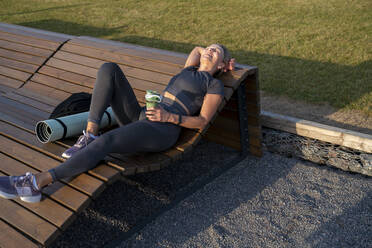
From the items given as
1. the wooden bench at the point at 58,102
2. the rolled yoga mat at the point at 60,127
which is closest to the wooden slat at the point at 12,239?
the wooden bench at the point at 58,102

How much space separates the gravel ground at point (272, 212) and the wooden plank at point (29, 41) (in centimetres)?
315

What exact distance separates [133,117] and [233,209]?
1276mm

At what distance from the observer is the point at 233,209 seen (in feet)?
12.1

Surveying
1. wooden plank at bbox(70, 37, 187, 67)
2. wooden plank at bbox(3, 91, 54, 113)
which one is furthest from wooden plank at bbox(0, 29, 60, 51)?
wooden plank at bbox(3, 91, 54, 113)

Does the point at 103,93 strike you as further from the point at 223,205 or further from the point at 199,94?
the point at 223,205

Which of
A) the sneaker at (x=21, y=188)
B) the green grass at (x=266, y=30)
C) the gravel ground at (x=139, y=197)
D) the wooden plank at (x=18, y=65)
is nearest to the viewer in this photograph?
the sneaker at (x=21, y=188)

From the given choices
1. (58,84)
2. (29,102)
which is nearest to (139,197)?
(29,102)

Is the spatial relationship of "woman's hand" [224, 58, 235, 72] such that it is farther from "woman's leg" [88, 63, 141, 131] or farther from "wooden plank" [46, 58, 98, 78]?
"wooden plank" [46, 58, 98, 78]

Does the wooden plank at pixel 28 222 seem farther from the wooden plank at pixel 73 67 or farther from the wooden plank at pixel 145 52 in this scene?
the wooden plank at pixel 73 67

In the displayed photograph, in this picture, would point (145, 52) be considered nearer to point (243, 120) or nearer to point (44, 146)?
point (243, 120)

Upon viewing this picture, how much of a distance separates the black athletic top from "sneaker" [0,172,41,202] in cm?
135

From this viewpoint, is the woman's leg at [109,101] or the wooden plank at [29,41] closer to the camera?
the woman's leg at [109,101]

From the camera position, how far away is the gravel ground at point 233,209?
3.31 meters

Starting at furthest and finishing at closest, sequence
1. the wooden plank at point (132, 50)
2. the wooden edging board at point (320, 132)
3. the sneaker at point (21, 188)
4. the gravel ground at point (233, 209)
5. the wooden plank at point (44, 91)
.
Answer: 1. the wooden plank at point (44, 91)
2. the wooden plank at point (132, 50)
3. the wooden edging board at point (320, 132)
4. the gravel ground at point (233, 209)
5. the sneaker at point (21, 188)
